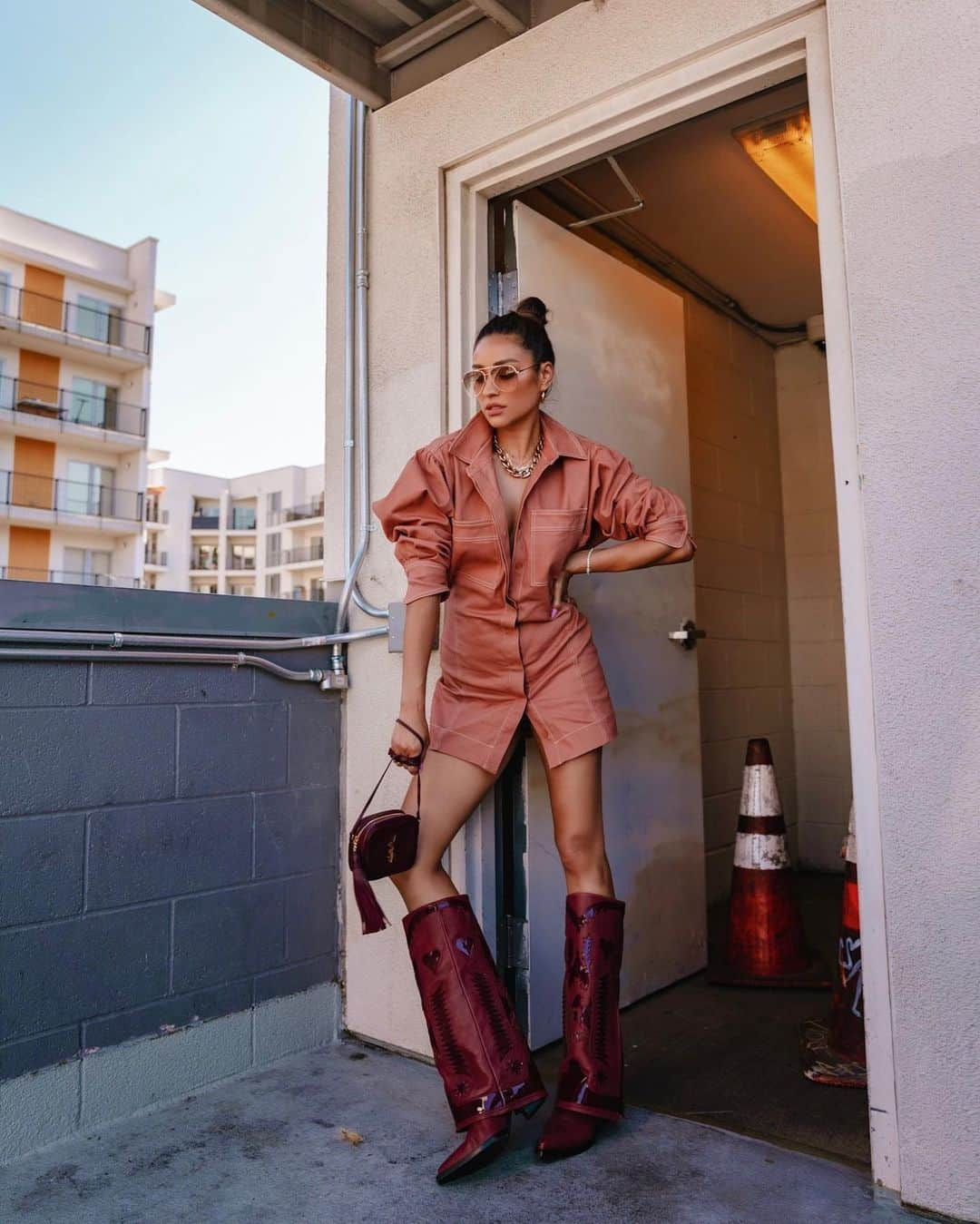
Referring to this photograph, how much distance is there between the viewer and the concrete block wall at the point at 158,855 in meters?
1.90

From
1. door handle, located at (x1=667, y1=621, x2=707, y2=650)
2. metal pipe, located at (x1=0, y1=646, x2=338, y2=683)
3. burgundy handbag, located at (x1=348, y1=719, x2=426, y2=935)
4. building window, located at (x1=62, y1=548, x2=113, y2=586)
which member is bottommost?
burgundy handbag, located at (x1=348, y1=719, x2=426, y2=935)

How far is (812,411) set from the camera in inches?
188

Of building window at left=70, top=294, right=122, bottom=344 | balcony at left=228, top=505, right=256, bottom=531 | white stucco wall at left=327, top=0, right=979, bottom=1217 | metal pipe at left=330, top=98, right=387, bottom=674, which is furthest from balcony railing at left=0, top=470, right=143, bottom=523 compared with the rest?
white stucco wall at left=327, top=0, right=979, bottom=1217

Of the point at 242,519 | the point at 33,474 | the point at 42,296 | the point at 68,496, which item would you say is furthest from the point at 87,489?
the point at 242,519

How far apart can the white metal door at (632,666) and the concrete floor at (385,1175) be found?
0.55m

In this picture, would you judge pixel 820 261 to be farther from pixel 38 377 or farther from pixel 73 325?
pixel 73 325

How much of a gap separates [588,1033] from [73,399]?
25938 mm

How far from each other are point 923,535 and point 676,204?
2.35 meters

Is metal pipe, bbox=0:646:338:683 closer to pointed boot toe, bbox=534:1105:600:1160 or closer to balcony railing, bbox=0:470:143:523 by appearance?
pointed boot toe, bbox=534:1105:600:1160

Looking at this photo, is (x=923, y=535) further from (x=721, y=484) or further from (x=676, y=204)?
(x=721, y=484)

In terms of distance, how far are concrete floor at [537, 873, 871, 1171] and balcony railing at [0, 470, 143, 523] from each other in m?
24.1

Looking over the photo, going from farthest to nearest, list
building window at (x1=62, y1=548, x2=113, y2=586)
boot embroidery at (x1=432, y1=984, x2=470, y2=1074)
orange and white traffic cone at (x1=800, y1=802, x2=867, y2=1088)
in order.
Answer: building window at (x1=62, y1=548, x2=113, y2=586) → orange and white traffic cone at (x1=800, y1=802, x2=867, y2=1088) → boot embroidery at (x1=432, y1=984, x2=470, y2=1074)

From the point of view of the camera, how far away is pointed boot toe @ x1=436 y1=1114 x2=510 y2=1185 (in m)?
1.65

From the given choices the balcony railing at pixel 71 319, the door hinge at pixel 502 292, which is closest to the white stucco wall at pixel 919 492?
the door hinge at pixel 502 292
